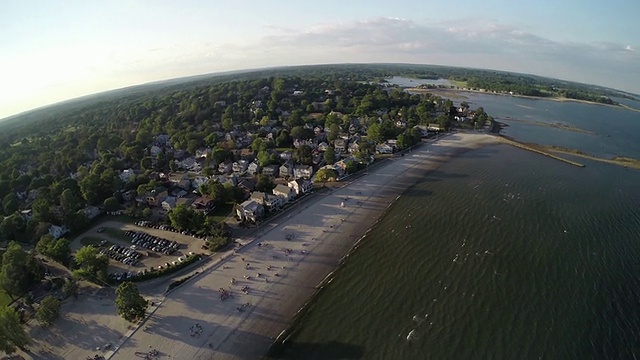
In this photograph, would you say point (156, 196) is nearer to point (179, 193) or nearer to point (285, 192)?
point (179, 193)

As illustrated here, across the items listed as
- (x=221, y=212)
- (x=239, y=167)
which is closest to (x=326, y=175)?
(x=239, y=167)

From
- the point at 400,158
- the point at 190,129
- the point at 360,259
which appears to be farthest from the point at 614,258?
the point at 190,129

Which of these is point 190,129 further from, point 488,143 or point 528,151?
point 528,151

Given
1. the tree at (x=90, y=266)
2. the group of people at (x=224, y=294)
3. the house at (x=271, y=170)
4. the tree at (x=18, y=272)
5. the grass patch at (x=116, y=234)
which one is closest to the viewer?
the group of people at (x=224, y=294)

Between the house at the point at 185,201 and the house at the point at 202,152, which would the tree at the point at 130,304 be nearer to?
the house at the point at 185,201

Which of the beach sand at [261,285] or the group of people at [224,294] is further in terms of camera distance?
the group of people at [224,294]

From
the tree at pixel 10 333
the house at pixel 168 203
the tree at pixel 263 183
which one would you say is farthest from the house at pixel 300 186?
the tree at pixel 10 333
